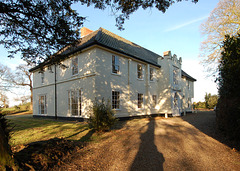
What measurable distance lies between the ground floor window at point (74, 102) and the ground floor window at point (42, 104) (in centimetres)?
529

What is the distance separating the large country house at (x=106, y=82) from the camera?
1193 cm

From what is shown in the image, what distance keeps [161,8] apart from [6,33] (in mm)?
6954

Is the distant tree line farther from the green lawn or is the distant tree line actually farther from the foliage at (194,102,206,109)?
the green lawn

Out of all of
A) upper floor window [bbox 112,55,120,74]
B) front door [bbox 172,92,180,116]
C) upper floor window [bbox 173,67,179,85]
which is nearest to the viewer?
upper floor window [bbox 112,55,120,74]

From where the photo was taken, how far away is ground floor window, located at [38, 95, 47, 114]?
675 inches

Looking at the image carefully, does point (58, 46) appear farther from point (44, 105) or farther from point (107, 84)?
point (44, 105)

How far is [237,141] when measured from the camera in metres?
6.20

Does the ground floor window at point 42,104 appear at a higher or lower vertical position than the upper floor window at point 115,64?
lower

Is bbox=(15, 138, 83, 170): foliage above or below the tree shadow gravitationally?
above

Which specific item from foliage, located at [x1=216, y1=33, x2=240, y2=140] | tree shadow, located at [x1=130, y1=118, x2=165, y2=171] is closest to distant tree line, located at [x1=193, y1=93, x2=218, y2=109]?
foliage, located at [x1=216, y1=33, x2=240, y2=140]

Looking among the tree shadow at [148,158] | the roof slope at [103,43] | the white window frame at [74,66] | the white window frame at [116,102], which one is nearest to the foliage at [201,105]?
the roof slope at [103,43]

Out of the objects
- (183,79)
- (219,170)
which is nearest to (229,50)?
(219,170)

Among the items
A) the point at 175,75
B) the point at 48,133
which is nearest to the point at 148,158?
the point at 48,133

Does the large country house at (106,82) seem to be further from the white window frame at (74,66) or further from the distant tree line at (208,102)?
the distant tree line at (208,102)
